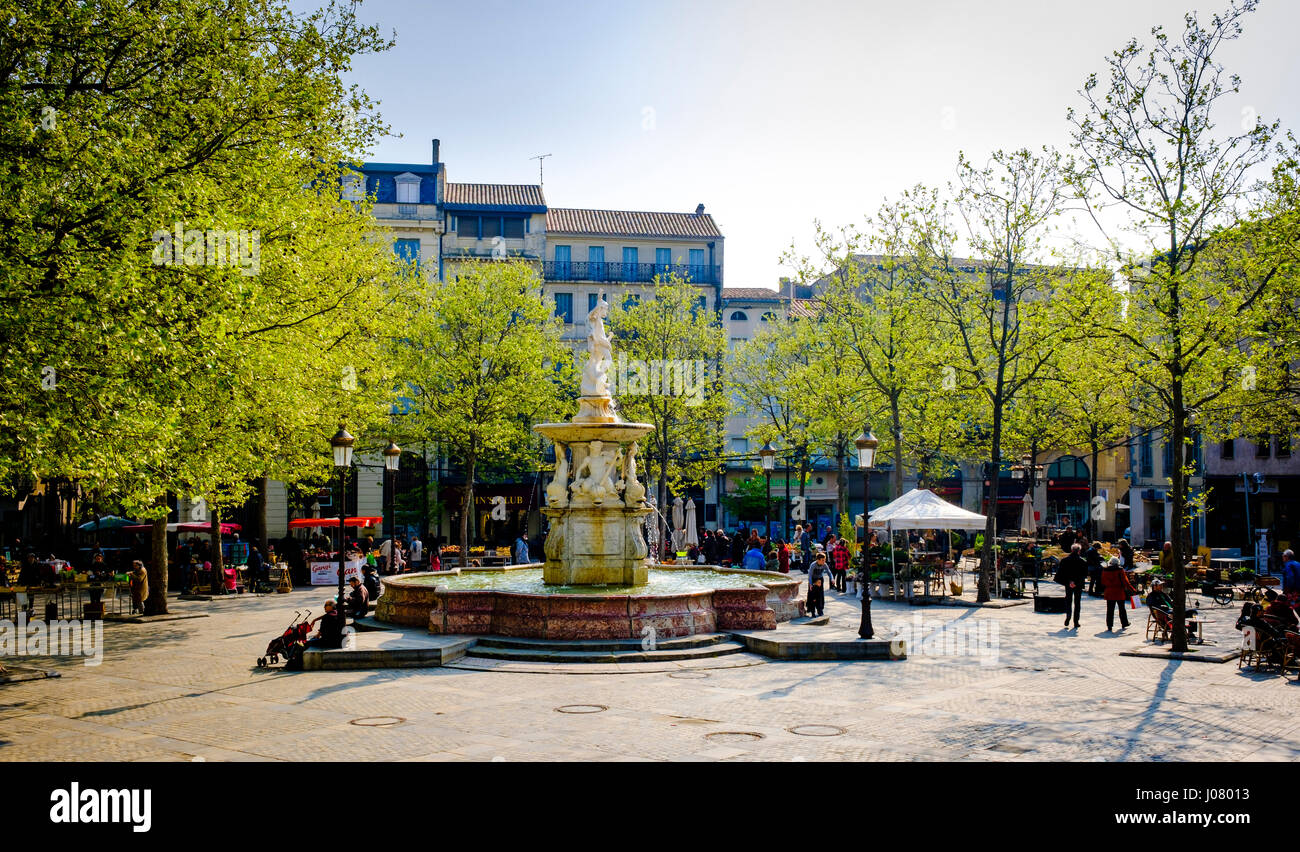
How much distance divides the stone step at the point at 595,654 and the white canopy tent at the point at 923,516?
10.7 metres

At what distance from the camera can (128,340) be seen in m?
13.4

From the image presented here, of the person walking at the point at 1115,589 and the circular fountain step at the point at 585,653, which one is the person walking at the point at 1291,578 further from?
the circular fountain step at the point at 585,653

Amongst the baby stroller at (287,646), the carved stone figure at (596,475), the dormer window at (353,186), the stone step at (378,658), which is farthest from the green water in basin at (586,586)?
the dormer window at (353,186)

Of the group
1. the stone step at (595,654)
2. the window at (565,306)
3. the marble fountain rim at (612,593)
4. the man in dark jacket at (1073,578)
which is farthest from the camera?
the window at (565,306)

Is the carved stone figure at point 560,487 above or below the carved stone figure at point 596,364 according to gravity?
below

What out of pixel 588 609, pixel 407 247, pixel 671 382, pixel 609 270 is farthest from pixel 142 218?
pixel 609 270

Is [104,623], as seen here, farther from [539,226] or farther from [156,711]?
[539,226]

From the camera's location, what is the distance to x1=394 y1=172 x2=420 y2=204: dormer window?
2168 inches

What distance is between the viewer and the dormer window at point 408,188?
181 feet

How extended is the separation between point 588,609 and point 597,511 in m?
3.45

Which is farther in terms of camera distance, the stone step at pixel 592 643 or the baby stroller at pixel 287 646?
the stone step at pixel 592 643

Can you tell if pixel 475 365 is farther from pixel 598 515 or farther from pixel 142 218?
pixel 142 218

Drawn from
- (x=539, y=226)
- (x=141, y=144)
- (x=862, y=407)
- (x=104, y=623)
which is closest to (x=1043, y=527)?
(x=862, y=407)

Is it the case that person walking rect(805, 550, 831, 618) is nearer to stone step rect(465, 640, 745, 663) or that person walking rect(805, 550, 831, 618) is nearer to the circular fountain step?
the circular fountain step
